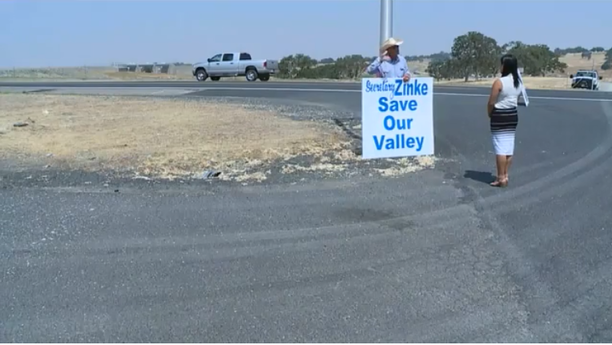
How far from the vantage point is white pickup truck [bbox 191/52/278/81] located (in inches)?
1347

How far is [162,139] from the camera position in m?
10.3

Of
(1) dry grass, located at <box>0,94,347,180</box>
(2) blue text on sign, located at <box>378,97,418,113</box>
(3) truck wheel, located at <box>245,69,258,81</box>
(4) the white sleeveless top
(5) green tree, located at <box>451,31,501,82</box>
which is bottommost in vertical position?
(1) dry grass, located at <box>0,94,347,180</box>

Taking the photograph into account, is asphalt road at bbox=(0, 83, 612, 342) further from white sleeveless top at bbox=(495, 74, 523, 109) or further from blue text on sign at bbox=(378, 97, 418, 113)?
blue text on sign at bbox=(378, 97, 418, 113)

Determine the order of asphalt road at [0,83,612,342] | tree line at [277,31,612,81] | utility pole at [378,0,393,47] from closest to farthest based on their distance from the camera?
1. asphalt road at [0,83,612,342]
2. utility pole at [378,0,393,47]
3. tree line at [277,31,612,81]

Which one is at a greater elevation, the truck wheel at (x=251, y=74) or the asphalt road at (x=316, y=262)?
the truck wheel at (x=251, y=74)

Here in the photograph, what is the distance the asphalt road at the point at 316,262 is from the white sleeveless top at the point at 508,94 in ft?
3.55

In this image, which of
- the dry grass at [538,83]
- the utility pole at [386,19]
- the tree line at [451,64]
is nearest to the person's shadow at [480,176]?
the utility pole at [386,19]

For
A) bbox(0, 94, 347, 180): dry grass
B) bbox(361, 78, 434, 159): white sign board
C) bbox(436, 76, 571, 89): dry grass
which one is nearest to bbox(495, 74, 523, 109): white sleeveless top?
bbox(361, 78, 434, 159): white sign board

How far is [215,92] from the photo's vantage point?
23859 millimetres

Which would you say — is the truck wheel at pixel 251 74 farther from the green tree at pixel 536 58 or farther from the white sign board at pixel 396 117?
the green tree at pixel 536 58

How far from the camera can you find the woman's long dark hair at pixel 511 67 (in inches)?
253

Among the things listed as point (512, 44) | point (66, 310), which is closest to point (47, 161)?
point (66, 310)

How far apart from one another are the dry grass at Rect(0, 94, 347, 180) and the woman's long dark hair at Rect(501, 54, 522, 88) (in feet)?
10.9

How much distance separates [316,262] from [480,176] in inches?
152
